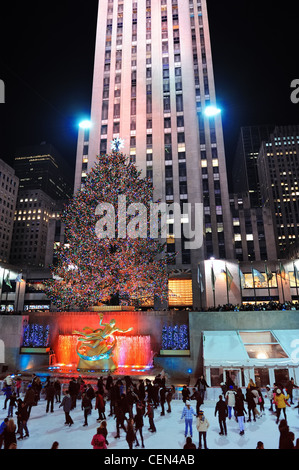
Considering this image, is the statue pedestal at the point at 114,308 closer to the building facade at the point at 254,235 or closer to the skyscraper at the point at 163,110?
the skyscraper at the point at 163,110

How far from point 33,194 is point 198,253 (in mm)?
108565

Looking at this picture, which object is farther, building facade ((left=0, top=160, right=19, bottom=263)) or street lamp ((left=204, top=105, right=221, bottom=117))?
building facade ((left=0, top=160, right=19, bottom=263))

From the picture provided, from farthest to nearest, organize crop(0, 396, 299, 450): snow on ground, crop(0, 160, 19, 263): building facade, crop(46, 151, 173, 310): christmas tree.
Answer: crop(0, 160, 19, 263): building facade < crop(46, 151, 173, 310): christmas tree < crop(0, 396, 299, 450): snow on ground

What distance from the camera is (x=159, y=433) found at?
1153 cm

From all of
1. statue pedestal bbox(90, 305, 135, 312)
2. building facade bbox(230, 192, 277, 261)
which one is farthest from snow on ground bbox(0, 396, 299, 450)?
building facade bbox(230, 192, 277, 261)

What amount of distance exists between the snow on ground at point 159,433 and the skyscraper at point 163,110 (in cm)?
3525

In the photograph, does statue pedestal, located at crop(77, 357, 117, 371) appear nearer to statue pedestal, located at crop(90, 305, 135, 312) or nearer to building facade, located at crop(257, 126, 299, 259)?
statue pedestal, located at crop(90, 305, 135, 312)

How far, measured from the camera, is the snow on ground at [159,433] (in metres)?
10.4

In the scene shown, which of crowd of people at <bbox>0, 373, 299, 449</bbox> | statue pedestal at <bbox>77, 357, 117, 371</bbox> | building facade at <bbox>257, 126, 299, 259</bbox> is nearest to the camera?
crowd of people at <bbox>0, 373, 299, 449</bbox>

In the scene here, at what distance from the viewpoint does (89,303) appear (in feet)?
93.2

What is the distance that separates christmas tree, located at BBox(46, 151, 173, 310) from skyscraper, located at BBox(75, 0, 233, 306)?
2089 centimetres

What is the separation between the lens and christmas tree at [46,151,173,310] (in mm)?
27359

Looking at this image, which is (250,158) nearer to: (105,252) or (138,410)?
(105,252)
